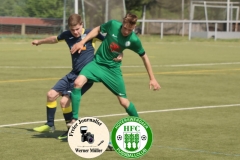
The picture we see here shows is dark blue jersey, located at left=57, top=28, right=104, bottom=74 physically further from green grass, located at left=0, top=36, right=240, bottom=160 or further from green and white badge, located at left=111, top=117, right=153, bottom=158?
green and white badge, located at left=111, top=117, right=153, bottom=158

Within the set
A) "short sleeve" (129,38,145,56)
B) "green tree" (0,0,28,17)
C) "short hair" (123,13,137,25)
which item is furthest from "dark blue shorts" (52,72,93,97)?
"green tree" (0,0,28,17)

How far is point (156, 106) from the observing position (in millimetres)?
14781

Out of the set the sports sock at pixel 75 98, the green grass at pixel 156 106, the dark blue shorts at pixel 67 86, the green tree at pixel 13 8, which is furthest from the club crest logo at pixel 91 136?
the green tree at pixel 13 8

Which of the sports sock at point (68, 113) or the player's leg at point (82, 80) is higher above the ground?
the player's leg at point (82, 80)

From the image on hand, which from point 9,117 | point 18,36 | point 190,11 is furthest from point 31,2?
point 9,117

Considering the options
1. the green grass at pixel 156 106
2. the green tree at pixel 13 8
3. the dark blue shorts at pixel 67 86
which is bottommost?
the green grass at pixel 156 106

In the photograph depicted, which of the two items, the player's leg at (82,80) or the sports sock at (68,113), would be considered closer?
the player's leg at (82,80)

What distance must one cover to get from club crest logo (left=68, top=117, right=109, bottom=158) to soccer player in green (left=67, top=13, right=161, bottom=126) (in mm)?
1826

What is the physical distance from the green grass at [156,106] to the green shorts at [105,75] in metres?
0.95

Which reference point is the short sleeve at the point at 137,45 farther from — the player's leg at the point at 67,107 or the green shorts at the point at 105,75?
the player's leg at the point at 67,107

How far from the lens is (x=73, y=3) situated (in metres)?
44.4

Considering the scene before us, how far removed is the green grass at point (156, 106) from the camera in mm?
9820

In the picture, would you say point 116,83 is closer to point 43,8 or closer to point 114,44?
point 114,44

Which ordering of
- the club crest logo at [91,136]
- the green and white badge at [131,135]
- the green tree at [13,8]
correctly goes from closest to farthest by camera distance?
→ the green and white badge at [131,135] → the club crest logo at [91,136] → the green tree at [13,8]
